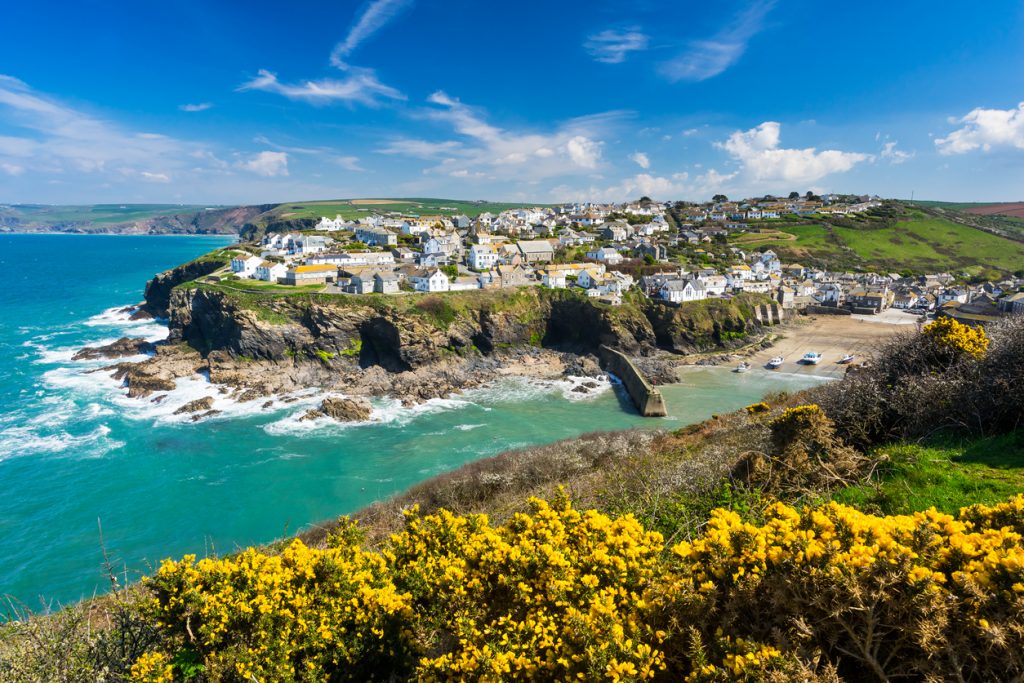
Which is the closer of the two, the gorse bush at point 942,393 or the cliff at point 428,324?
the gorse bush at point 942,393

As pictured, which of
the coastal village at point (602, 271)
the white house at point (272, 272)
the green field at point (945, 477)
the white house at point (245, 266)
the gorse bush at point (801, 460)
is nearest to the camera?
the green field at point (945, 477)

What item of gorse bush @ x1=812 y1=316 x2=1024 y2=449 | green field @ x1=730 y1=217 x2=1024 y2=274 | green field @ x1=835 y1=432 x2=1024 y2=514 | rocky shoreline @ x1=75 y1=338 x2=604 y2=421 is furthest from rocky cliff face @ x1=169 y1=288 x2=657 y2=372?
green field @ x1=730 y1=217 x2=1024 y2=274

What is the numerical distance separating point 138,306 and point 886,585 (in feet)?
289

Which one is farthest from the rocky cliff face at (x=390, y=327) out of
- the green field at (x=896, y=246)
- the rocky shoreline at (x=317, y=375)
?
the green field at (x=896, y=246)

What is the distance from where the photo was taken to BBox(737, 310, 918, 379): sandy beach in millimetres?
47438

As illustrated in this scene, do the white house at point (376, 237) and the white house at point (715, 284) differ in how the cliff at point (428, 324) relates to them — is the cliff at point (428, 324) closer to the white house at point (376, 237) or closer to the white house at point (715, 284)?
the white house at point (715, 284)

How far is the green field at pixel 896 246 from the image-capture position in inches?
3652

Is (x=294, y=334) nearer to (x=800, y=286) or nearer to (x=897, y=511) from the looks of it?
(x=897, y=511)

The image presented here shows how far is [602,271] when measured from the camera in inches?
2456

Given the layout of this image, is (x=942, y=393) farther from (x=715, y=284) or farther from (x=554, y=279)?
(x=715, y=284)

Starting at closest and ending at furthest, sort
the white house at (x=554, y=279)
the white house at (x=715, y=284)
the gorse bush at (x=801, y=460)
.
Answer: the gorse bush at (x=801, y=460), the white house at (x=554, y=279), the white house at (x=715, y=284)

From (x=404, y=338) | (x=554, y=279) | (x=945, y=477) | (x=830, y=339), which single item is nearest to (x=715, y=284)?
(x=830, y=339)

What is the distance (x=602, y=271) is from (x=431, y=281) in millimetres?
22232

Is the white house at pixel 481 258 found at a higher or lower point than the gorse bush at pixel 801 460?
higher
